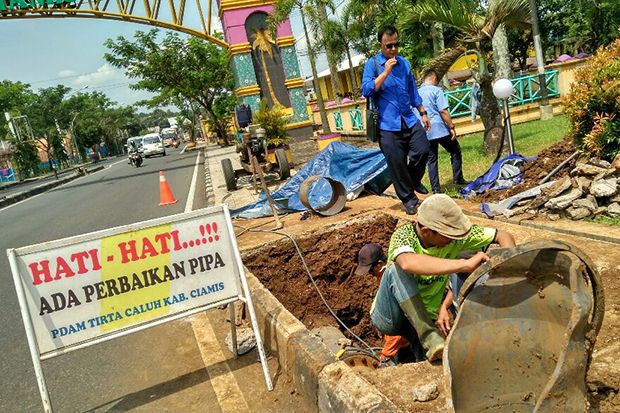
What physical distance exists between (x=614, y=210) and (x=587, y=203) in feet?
0.76

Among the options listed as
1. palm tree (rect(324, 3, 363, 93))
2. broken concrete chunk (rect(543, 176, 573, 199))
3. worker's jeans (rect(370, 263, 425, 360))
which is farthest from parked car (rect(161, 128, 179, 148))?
worker's jeans (rect(370, 263, 425, 360))

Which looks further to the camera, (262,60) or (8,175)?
(8,175)

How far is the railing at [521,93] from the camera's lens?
1495 cm

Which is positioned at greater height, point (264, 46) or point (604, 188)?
point (264, 46)

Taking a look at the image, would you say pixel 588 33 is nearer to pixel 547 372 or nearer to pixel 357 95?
pixel 357 95

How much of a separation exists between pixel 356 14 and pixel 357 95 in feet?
20.1

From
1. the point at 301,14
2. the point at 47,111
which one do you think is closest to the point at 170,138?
the point at 47,111

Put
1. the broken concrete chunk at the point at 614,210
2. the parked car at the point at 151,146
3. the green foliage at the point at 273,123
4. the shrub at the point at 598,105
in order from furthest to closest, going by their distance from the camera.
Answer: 1. the parked car at the point at 151,146
2. the green foliage at the point at 273,123
3. the shrub at the point at 598,105
4. the broken concrete chunk at the point at 614,210

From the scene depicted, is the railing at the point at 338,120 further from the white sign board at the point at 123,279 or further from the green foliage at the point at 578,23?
the white sign board at the point at 123,279

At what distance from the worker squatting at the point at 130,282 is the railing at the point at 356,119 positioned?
15.0 m

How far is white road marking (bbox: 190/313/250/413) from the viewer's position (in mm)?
3054

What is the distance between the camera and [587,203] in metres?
4.73

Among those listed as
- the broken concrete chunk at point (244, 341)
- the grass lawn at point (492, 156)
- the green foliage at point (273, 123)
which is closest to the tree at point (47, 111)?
the green foliage at point (273, 123)

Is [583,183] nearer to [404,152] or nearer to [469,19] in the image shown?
[404,152]
